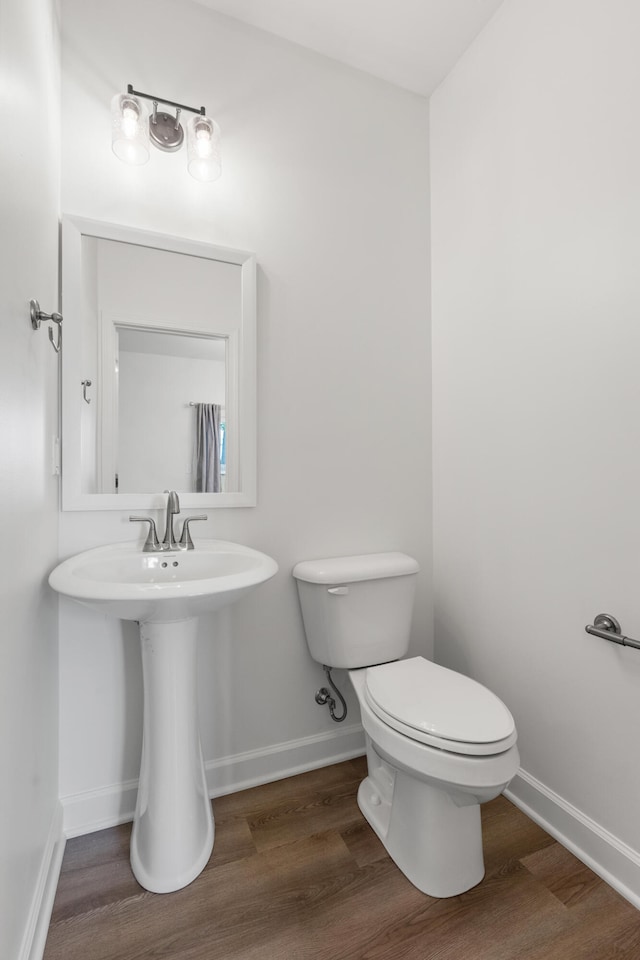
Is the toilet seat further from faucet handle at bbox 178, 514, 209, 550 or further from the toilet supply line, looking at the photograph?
faucet handle at bbox 178, 514, 209, 550

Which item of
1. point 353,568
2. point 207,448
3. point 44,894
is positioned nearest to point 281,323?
point 207,448

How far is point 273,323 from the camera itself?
1664mm

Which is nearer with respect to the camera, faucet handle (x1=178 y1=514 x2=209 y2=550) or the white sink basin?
the white sink basin

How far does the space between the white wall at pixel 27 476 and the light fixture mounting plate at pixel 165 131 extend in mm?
267

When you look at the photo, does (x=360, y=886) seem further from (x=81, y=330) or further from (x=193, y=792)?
(x=81, y=330)

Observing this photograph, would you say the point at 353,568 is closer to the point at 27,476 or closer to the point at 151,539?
the point at 151,539

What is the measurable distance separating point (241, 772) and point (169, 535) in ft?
2.86

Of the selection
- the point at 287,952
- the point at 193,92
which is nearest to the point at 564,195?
the point at 193,92

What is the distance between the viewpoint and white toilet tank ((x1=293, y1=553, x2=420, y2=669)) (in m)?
1.56

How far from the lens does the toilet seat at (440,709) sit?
42.8 inches

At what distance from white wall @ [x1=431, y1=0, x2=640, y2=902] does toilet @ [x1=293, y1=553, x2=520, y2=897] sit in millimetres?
298

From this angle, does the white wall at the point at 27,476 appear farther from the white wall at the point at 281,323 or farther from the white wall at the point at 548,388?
the white wall at the point at 548,388

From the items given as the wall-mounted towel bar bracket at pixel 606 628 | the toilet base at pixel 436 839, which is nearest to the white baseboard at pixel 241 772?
the toilet base at pixel 436 839

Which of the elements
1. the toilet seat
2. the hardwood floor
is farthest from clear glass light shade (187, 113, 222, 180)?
the hardwood floor
